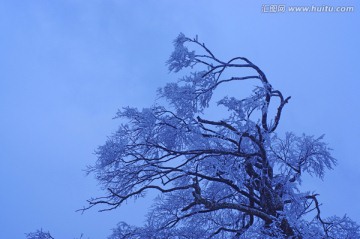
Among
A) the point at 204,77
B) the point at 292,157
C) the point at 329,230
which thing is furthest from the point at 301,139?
the point at 204,77

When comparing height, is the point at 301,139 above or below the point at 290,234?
above

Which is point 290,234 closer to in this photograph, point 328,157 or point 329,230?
point 329,230

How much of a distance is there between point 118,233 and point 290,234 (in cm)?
397

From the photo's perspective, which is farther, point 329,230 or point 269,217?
point 329,230

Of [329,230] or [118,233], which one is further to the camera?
[118,233]

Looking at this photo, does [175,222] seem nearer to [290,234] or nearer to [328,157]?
[290,234]

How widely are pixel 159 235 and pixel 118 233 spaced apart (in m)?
0.99

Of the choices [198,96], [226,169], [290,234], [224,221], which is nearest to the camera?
[290,234]

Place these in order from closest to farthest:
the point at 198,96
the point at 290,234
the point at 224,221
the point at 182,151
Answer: the point at 290,234, the point at 182,151, the point at 198,96, the point at 224,221

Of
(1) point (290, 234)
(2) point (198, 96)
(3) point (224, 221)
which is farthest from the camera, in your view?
(3) point (224, 221)

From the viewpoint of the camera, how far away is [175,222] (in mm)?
9125

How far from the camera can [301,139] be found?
356 inches

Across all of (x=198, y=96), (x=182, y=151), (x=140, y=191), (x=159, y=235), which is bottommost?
(x=159, y=235)

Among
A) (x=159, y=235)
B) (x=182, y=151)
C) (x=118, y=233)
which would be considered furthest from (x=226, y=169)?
(x=118, y=233)
